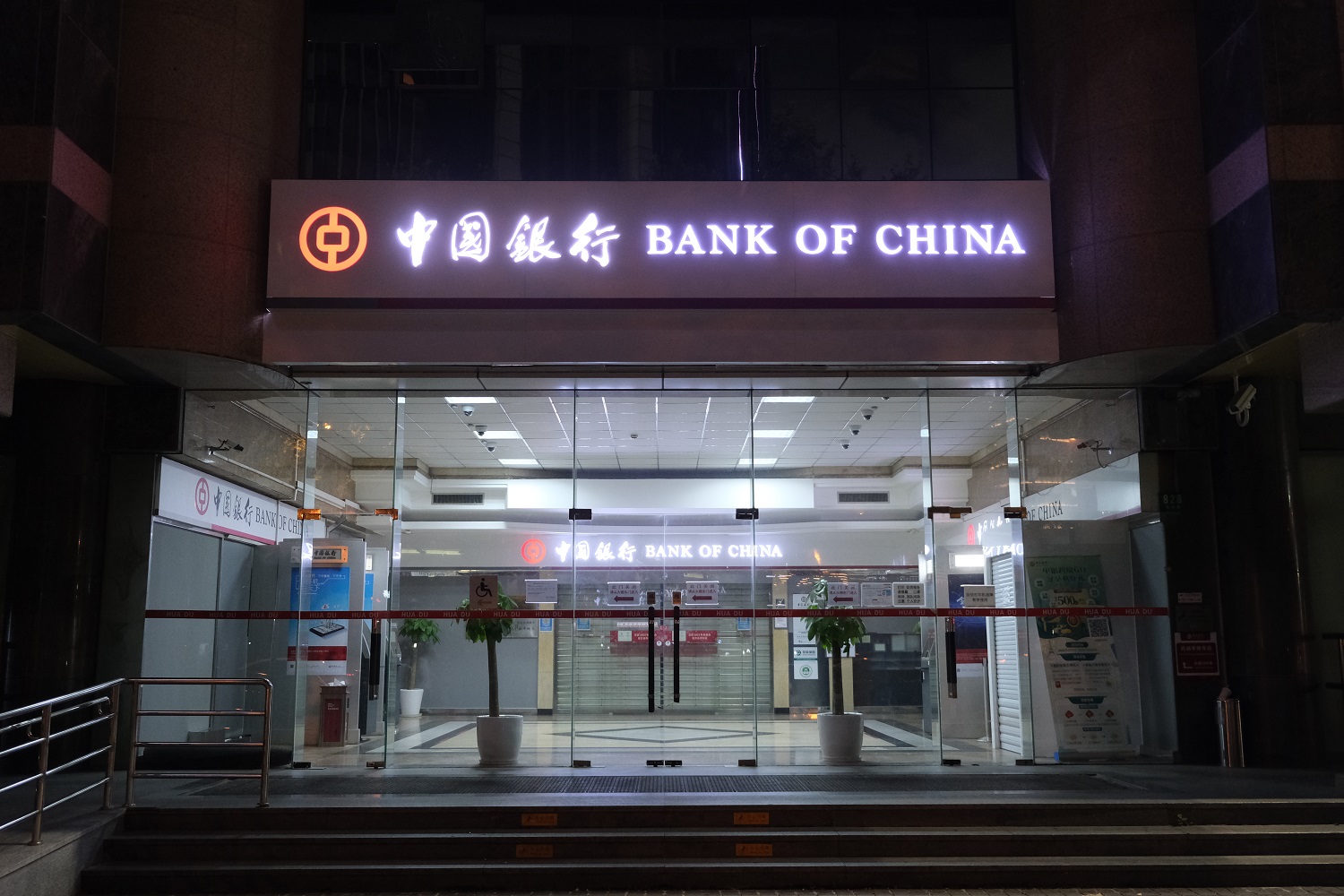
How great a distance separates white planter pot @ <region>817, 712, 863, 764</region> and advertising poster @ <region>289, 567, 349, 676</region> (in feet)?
13.3

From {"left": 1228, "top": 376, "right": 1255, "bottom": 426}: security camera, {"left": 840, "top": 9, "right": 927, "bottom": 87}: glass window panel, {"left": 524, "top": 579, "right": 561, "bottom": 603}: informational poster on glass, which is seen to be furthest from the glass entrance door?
{"left": 1228, "top": 376, "right": 1255, "bottom": 426}: security camera

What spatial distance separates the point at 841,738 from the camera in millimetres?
8883

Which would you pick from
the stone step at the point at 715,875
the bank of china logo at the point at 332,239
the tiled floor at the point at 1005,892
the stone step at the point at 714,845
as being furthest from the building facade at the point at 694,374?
the tiled floor at the point at 1005,892

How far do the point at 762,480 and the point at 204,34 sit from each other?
18.7 ft

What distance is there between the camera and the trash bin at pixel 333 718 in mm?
9773

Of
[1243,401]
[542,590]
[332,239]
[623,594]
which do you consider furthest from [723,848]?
[1243,401]

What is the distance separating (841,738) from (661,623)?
69.0 inches

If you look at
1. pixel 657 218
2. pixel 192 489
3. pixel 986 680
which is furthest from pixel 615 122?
pixel 986 680

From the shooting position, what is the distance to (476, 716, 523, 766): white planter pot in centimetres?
873

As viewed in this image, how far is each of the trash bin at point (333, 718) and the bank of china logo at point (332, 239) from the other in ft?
12.4

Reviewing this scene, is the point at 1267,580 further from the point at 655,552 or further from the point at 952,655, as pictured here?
the point at 655,552

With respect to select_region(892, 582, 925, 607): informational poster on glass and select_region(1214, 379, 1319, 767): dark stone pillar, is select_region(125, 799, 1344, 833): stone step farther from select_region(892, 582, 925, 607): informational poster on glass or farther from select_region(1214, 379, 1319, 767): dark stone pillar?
select_region(892, 582, 925, 607): informational poster on glass

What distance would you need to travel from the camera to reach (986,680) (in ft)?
30.8

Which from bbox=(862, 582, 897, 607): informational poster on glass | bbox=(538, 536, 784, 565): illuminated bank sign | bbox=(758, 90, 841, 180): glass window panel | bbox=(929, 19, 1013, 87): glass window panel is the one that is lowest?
bbox=(862, 582, 897, 607): informational poster on glass
